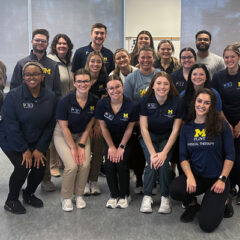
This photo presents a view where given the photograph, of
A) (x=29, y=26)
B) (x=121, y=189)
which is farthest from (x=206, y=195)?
(x=29, y=26)

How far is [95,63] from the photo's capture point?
3.01 meters

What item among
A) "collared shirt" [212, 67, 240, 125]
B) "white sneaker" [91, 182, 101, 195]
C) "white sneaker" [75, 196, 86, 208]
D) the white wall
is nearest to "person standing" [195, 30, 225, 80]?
"collared shirt" [212, 67, 240, 125]

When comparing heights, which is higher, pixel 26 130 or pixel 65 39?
pixel 65 39

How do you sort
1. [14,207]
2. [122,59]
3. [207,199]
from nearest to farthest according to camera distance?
[207,199]
[14,207]
[122,59]

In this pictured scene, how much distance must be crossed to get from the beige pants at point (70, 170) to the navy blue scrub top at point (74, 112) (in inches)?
5.7

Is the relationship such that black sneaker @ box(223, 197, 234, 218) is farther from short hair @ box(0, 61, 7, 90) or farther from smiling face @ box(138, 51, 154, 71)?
short hair @ box(0, 61, 7, 90)

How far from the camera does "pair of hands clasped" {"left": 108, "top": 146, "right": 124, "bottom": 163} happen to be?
8.99 feet

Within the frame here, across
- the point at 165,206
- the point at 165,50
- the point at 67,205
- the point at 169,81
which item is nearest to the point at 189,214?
the point at 165,206

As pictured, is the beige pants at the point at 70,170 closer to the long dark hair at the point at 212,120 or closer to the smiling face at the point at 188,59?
the long dark hair at the point at 212,120

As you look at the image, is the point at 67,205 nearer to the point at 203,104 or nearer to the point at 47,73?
the point at 47,73

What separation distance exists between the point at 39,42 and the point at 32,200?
4.94ft

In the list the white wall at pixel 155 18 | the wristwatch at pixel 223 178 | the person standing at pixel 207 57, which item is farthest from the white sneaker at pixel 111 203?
the white wall at pixel 155 18

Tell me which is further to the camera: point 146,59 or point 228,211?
point 146,59

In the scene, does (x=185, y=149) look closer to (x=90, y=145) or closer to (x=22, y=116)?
(x=90, y=145)
